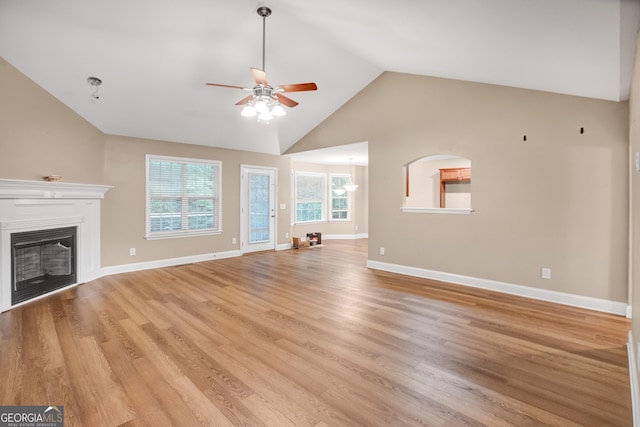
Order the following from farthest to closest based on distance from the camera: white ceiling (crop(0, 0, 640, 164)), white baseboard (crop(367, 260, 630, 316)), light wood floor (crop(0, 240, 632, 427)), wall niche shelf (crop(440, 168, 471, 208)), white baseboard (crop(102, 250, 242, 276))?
wall niche shelf (crop(440, 168, 471, 208))
white baseboard (crop(102, 250, 242, 276))
white baseboard (crop(367, 260, 630, 316))
white ceiling (crop(0, 0, 640, 164))
light wood floor (crop(0, 240, 632, 427))

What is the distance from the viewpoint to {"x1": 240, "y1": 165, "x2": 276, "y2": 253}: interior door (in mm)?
7199

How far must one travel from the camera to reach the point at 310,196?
372 inches

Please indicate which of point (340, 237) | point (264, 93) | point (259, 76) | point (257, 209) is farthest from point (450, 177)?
point (259, 76)

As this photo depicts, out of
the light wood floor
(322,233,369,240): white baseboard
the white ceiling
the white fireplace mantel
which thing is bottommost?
the light wood floor

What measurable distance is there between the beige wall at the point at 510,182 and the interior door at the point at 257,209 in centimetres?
300

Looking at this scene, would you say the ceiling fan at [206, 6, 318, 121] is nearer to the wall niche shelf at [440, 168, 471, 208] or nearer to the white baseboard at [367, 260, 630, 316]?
the white baseboard at [367, 260, 630, 316]

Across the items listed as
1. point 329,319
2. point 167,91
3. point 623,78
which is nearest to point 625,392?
point 329,319

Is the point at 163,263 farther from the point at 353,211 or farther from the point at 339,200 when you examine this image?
the point at 353,211

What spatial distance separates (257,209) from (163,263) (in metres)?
2.42

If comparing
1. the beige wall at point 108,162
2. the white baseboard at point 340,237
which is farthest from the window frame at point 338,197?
the beige wall at point 108,162

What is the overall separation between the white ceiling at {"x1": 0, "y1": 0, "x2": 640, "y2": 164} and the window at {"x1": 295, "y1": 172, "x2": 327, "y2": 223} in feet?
12.7

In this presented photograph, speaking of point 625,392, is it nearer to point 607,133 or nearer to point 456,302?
point 456,302

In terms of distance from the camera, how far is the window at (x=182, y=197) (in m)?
5.87

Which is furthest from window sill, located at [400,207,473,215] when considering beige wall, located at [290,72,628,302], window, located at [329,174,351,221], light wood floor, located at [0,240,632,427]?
window, located at [329,174,351,221]
